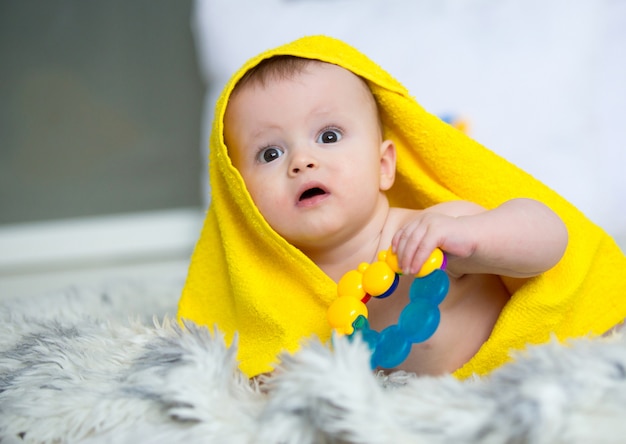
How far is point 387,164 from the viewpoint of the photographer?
1.04 m

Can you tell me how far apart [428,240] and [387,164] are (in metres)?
0.29

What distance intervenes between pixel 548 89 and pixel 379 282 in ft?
2.67

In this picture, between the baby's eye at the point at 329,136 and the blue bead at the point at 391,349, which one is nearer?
the blue bead at the point at 391,349

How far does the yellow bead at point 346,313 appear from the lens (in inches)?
31.9

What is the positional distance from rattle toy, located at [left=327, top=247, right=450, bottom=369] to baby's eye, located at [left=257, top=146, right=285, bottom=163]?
23 centimetres

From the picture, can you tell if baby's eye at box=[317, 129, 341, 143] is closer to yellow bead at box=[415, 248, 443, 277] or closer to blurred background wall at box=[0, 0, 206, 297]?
yellow bead at box=[415, 248, 443, 277]

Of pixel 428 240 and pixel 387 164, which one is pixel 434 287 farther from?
pixel 387 164

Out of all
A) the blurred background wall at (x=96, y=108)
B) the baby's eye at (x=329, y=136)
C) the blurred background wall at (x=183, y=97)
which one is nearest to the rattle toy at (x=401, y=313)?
the baby's eye at (x=329, y=136)

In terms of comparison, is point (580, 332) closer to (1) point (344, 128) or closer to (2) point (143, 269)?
(1) point (344, 128)

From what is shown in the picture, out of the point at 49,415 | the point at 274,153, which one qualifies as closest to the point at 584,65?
the point at 274,153

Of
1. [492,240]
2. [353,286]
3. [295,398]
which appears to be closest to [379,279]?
[353,286]

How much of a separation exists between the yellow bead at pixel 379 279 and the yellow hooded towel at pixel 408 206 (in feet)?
0.47

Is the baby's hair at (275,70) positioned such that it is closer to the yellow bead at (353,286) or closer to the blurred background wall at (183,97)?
the yellow bead at (353,286)

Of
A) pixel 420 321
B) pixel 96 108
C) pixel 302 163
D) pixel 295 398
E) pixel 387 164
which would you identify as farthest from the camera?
pixel 96 108
